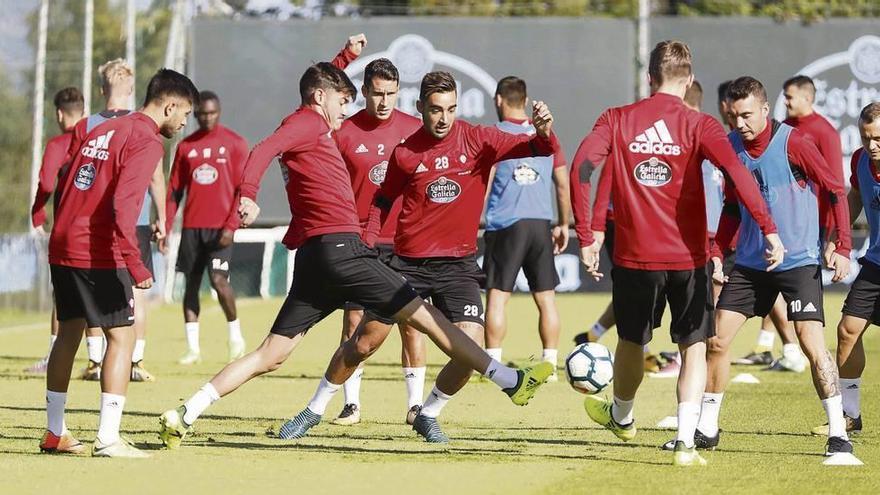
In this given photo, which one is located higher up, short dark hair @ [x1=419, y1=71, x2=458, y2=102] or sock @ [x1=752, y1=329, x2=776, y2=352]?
short dark hair @ [x1=419, y1=71, x2=458, y2=102]

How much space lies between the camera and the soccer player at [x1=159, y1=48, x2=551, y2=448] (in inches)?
351

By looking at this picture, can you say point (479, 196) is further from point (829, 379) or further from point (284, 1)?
point (284, 1)

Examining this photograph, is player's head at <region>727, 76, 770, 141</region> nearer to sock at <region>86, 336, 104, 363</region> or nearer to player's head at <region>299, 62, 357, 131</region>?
player's head at <region>299, 62, 357, 131</region>

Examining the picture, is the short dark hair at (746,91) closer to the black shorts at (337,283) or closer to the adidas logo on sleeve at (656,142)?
the adidas logo on sleeve at (656,142)

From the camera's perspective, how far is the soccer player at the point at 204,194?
1523 cm

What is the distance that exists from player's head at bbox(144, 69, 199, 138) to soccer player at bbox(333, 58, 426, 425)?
5.88 feet

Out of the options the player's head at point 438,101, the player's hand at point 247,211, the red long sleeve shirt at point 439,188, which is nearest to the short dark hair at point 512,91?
the red long sleeve shirt at point 439,188

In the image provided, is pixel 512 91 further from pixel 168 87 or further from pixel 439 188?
pixel 168 87

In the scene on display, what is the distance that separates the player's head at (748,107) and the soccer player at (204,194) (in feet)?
22.9

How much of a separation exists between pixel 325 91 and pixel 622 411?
98.2 inches

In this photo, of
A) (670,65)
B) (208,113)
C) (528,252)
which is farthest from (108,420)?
(208,113)

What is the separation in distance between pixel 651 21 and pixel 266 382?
50.1ft

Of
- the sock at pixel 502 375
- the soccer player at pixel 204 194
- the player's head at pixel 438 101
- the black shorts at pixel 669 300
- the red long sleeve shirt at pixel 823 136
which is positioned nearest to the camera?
the black shorts at pixel 669 300

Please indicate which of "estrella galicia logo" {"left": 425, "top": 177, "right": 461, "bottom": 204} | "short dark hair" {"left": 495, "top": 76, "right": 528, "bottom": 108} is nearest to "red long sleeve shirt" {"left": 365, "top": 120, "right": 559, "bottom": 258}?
"estrella galicia logo" {"left": 425, "top": 177, "right": 461, "bottom": 204}
